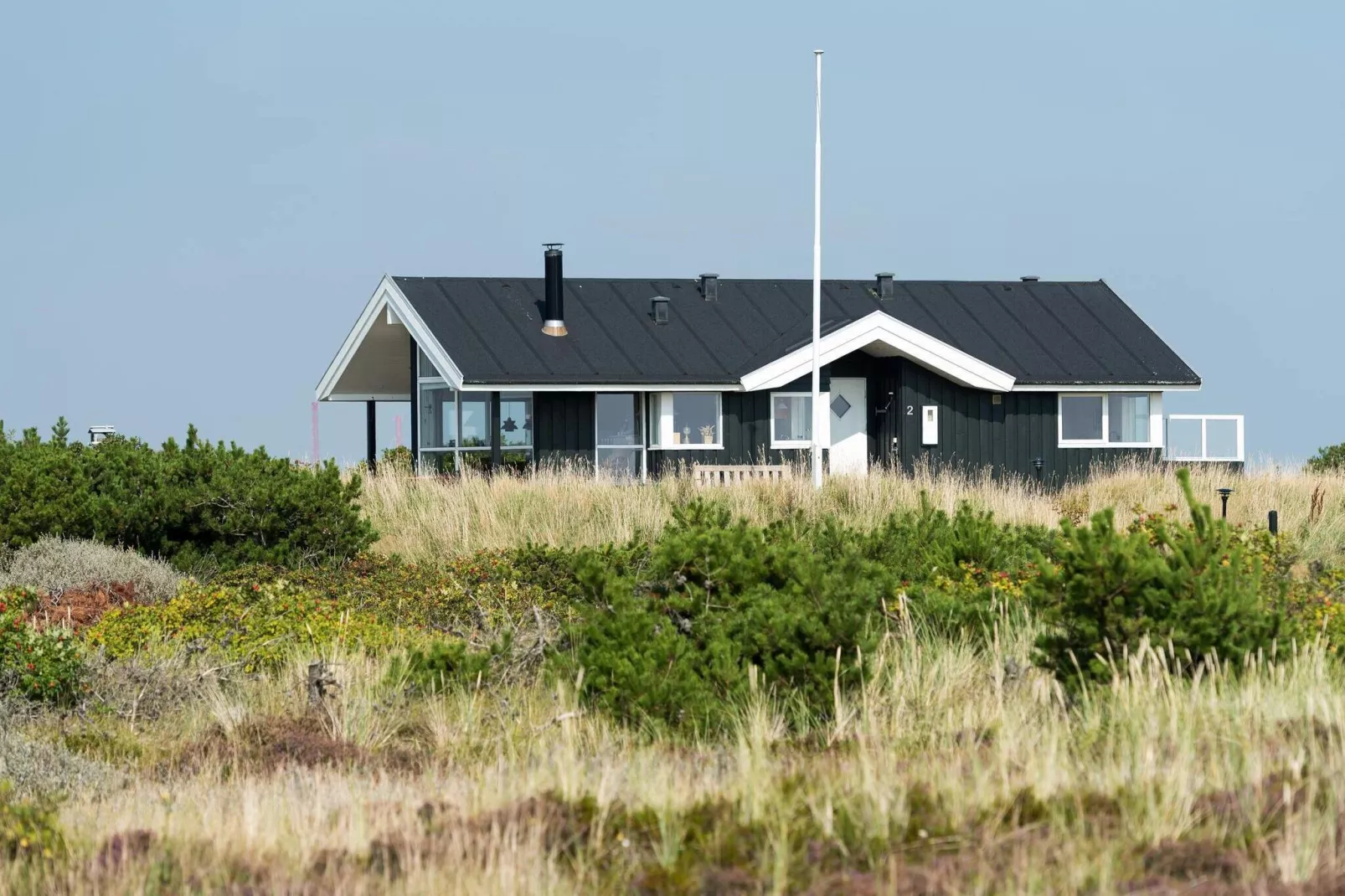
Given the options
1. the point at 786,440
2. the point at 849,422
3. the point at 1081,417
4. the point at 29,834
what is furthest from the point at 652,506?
the point at 1081,417

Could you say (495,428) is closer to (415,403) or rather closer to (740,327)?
(415,403)

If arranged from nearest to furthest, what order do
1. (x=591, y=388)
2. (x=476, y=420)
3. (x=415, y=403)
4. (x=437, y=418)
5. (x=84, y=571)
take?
(x=84, y=571) → (x=591, y=388) → (x=476, y=420) → (x=437, y=418) → (x=415, y=403)

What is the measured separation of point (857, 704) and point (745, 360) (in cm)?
2193

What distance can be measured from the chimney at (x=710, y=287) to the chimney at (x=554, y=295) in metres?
3.73

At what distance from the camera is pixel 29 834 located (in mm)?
6523

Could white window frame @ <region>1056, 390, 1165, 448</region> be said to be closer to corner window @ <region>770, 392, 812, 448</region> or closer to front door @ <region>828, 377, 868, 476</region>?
front door @ <region>828, 377, 868, 476</region>

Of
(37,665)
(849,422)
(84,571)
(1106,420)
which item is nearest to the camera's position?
(37,665)

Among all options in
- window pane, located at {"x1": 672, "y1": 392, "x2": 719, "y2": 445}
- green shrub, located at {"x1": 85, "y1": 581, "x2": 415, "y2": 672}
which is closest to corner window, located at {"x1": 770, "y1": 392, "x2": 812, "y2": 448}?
window pane, located at {"x1": 672, "y1": 392, "x2": 719, "y2": 445}

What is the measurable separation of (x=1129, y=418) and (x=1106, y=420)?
60 centimetres

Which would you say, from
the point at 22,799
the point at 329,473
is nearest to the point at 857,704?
the point at 22,799

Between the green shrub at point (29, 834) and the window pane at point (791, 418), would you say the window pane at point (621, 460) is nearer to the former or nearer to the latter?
the window pane at point (791, 418)

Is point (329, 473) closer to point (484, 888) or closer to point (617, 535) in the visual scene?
point (617, 535)

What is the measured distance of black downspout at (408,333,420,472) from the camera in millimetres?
31375

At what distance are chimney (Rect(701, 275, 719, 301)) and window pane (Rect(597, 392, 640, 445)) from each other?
367 cm
